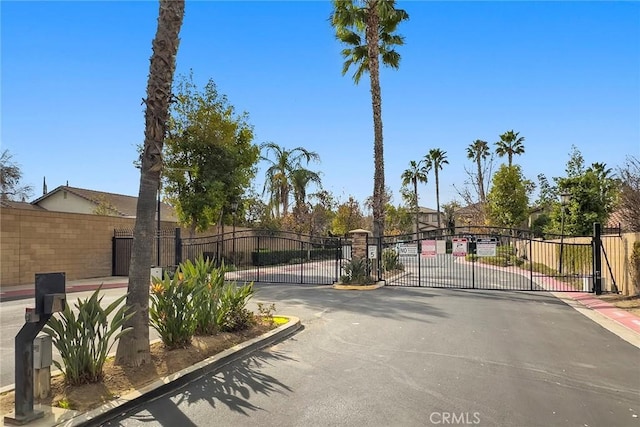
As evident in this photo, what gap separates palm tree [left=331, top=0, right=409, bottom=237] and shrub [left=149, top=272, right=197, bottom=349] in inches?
561

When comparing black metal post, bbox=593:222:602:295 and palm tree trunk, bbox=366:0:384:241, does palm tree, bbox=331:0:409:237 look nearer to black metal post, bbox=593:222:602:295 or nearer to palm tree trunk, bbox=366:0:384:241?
palm tree trunk, bbox=366:0:384:241

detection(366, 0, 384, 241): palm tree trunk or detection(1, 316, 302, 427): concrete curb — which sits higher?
detection(366, 0, 384, 241): palm tree trunk

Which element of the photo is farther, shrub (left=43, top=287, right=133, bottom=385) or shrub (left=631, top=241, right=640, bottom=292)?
shrub (left=631, top=241, right=640, bottom=292)

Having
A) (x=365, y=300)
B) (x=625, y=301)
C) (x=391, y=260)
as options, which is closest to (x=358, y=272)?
(x=365, y=300)

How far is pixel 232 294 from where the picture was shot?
878cm

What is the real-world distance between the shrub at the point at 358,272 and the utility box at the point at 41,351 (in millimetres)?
13903

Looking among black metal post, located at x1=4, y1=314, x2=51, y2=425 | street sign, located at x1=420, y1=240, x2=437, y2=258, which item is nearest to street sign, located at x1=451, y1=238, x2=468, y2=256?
street sign, located at x1=420, y1=240, x2=437, y2=258

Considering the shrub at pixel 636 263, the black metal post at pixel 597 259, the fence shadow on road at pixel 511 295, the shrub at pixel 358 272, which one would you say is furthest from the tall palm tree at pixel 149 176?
the black metal post at pixel 597 259

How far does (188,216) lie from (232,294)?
1679cm

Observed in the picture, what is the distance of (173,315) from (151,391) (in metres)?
1.72

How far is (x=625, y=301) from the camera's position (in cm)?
1384

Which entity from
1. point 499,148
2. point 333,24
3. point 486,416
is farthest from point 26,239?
point 499,148

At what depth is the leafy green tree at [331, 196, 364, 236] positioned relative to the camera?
4497cm
